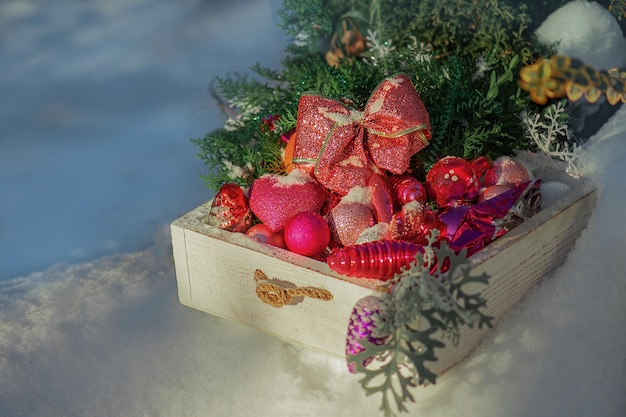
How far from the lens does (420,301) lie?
0.96 m

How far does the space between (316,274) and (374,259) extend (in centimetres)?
10

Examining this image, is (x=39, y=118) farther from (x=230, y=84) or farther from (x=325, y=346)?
(x=325, y=346)

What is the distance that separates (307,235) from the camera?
115 cm

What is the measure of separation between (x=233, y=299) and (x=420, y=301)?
0.39 m

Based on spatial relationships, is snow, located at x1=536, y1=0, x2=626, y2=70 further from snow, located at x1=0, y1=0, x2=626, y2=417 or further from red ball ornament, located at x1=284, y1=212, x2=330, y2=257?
red ball ornament, located at x1=284, y1=212, x2=330, y2=257

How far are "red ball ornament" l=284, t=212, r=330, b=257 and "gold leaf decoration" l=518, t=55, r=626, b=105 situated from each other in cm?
34

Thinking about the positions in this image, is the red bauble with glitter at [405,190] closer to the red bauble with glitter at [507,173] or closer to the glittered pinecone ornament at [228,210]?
the red bauble with glitter at [507,173]

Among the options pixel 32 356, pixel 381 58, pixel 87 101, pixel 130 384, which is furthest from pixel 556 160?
pixel 87 101

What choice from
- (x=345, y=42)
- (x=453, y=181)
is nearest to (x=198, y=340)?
(x=453, y=181)

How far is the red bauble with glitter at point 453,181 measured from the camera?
1.22 meters

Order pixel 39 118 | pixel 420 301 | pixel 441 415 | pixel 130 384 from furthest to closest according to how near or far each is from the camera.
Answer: pixel 39 118 < pixel 130 384 < pixel 441 415 < pixel 420 301

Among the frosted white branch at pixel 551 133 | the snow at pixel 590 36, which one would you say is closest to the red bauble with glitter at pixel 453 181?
the frosted white branch at pixel 551 133

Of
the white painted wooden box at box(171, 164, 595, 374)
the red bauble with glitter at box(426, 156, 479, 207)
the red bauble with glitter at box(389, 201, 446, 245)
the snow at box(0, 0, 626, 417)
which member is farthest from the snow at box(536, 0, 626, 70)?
the red bauble with glitter at box(389, 201, 446, 245)

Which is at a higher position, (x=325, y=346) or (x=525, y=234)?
(x=525, y=234)
